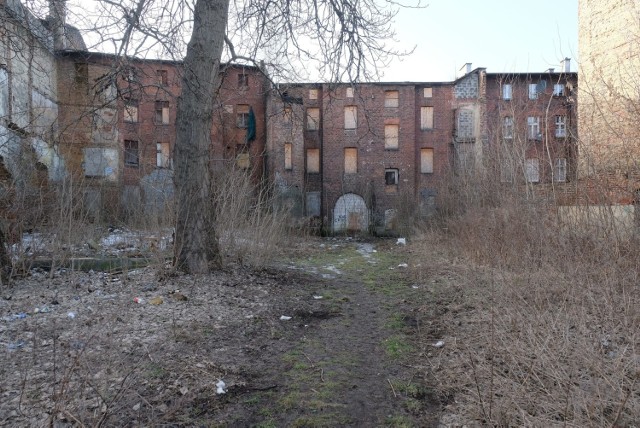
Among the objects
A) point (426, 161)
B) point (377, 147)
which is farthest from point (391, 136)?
point (426, 161)

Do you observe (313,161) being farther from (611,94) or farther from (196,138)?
(611,94)

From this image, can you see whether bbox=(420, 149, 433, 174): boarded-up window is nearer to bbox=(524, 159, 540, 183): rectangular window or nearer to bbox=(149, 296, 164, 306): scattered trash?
bbox=(524, 159, 540, 183): rectangular window

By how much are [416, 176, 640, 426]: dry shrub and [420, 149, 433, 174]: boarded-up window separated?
23.1m

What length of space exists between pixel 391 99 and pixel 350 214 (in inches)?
327

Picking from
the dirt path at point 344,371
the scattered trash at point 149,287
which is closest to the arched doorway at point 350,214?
the dirt path at point 344,371

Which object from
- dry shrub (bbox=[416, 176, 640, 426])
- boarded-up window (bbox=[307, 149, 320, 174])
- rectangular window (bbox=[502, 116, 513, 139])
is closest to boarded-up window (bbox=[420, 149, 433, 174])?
boarded-up window (bbox=[307, 149, 320, 174])

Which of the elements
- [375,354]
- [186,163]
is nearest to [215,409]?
[375,354]

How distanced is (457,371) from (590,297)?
4.87ft

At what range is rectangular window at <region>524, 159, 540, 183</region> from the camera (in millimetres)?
8823

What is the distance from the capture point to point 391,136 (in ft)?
106

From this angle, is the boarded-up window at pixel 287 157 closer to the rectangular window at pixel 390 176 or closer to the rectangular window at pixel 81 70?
the rectangular window at pixel 390 176

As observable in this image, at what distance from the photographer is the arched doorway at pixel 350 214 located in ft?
101

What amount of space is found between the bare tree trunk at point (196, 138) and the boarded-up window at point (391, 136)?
2477cm

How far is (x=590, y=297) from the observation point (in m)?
4.45
